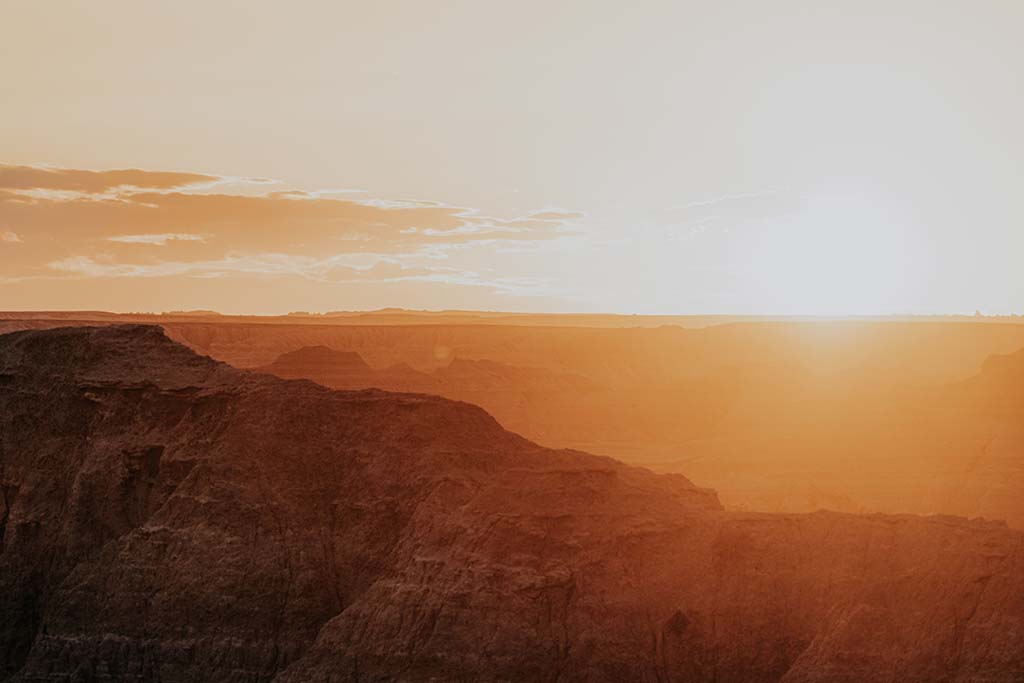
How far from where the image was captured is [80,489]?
3688 cm

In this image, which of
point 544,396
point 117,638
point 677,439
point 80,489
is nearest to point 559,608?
point 117,638

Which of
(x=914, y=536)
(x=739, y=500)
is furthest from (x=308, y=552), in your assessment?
(x=739, y=500)

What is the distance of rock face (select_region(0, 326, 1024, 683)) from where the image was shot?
3002cm

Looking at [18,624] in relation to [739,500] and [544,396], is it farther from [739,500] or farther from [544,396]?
[544,396]

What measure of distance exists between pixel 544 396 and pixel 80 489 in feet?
323

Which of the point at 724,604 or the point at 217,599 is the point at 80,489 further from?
the point at 724,604

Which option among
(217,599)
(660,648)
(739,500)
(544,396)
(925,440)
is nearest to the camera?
(660,648)

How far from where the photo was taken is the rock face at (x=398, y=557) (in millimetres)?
30016

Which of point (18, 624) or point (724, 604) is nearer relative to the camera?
point (724, 604)

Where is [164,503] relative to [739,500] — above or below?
above

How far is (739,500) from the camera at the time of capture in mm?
76375

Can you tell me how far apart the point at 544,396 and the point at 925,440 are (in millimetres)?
50257

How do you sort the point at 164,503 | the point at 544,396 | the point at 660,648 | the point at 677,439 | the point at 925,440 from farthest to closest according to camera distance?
the point at 544,396
the point at 677,439
the point at 925,440
the point at 164,503
the point at 660,648

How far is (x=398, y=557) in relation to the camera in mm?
33000
